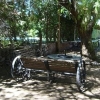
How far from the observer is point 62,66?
24.3 ft

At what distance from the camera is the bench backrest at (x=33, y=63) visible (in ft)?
26.0

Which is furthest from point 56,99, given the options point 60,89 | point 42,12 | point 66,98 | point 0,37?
point 42,12

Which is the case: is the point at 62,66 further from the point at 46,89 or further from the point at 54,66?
the point at 46,89

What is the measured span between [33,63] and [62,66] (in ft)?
3.84

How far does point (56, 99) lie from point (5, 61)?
575 cm

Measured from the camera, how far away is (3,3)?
9.91 m

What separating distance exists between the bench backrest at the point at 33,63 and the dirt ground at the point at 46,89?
20.1 inches

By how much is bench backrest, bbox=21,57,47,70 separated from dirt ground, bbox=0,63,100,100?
1.67ft

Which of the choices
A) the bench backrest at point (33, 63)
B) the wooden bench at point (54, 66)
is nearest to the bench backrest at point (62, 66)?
the wooden bench at point (54, 66)

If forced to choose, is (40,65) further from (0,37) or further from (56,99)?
(0,37)

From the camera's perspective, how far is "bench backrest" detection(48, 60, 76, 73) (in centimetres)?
728

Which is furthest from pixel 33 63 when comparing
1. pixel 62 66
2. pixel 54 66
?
pixel 62 66

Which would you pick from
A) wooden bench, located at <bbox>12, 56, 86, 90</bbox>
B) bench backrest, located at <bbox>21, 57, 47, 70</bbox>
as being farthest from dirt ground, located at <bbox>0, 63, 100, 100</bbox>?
bench backrest, located at <bbox>21, 57, 47, 70</bbox>

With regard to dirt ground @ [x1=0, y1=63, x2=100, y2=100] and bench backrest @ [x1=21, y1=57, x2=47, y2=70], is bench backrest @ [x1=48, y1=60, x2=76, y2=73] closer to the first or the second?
bench backrest @ [x1=21, y1=57, x2=47, y2=70]
